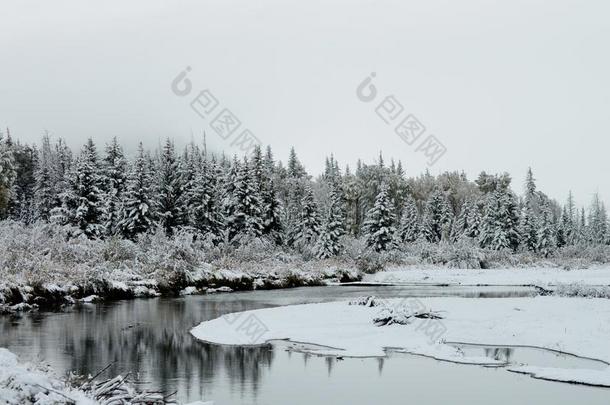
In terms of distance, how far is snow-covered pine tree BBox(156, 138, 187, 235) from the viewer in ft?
195

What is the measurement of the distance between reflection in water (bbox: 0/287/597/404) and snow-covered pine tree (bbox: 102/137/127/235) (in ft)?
111

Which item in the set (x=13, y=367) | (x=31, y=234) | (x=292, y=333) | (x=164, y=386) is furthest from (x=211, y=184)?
(x=13, y=367)

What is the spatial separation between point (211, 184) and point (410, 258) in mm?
22753

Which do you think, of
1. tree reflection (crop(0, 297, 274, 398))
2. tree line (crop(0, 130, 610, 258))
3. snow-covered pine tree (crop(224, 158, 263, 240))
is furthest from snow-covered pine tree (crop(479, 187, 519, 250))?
tree reflection (crop(0, 297, 274, 398))

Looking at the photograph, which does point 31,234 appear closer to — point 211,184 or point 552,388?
point 211,184

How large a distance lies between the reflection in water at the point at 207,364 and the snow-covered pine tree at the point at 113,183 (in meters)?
33.7

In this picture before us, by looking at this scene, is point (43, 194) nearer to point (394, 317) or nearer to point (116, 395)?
point (394, 317)

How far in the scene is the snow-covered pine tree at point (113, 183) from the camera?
57.1 m

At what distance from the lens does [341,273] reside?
171 ft

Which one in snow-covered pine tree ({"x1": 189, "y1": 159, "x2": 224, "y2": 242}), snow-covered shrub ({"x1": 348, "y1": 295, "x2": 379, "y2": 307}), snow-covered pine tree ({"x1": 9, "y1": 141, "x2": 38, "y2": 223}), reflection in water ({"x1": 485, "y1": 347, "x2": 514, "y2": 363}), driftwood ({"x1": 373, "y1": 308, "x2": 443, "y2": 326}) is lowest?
reflection in water ({"x1": 485, "y1": 347, "x2": 514, "y2": 363})

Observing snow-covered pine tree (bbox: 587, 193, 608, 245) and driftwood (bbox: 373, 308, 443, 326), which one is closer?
driftwood (bbox: 373, 308, 443, 326)

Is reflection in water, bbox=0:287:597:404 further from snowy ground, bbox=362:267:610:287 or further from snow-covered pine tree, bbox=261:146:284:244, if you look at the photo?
snow-covered pine tree, bbox=261:146:284:244

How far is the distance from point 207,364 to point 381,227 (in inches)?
1919

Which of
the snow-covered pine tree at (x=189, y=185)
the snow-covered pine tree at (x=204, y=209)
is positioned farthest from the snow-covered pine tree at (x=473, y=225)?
the snow-covered pine tree at (x=189, y=185)
